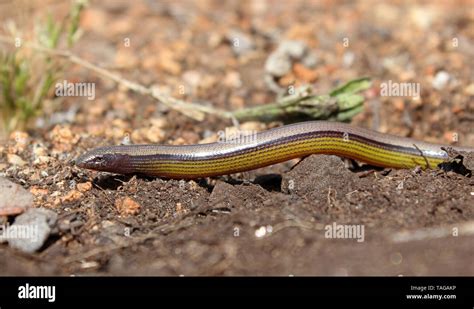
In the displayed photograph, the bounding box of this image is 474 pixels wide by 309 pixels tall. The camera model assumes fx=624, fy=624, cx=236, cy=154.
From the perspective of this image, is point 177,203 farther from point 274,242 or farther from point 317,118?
point 317,118

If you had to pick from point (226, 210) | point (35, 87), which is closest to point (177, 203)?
point (226, 210)

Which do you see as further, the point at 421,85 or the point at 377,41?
the point at 377,41

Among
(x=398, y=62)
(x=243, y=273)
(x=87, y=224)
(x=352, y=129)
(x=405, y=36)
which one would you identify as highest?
(x=405, y=36)

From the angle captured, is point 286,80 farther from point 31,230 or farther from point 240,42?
point 31,230

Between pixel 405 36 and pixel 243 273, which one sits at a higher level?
pixel 405 36

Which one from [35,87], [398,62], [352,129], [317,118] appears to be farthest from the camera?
A: [398,62]
